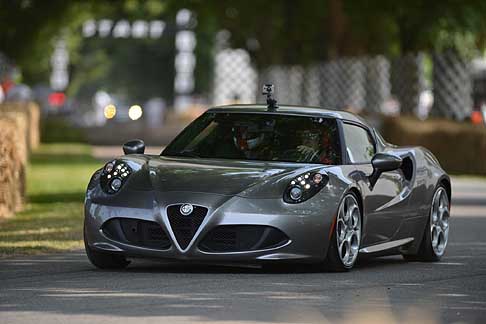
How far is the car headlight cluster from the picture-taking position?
1175cm

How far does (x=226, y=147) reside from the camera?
494 inches

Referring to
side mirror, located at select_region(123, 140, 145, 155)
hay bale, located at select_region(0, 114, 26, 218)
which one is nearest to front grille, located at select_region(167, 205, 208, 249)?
side mirror, located at select_region(123, 140, 145, 155)

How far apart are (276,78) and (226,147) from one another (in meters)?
47.3

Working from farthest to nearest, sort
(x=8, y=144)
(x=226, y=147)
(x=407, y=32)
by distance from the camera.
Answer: (x=407, y=32) → (x=8, y=144) → (x=226, y=147)

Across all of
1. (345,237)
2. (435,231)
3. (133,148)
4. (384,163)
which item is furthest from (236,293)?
(435,231)

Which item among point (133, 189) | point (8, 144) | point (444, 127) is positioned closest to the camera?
point (133, 189)


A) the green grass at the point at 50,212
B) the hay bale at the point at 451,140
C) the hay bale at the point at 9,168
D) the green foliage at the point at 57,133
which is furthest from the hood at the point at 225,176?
the green foliage at the point at 57,133

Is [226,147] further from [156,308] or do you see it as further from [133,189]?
[156,308]

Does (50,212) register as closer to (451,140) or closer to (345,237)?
(345,237)

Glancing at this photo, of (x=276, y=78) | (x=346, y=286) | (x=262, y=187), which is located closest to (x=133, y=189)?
(x=262, y=187)

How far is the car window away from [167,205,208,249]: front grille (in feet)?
5.32

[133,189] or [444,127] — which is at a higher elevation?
[133,189]

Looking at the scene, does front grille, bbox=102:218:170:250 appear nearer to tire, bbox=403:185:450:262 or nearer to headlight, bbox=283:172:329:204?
headlight, bbox=283:172:329:204

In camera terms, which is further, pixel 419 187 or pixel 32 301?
pixel 419 187
